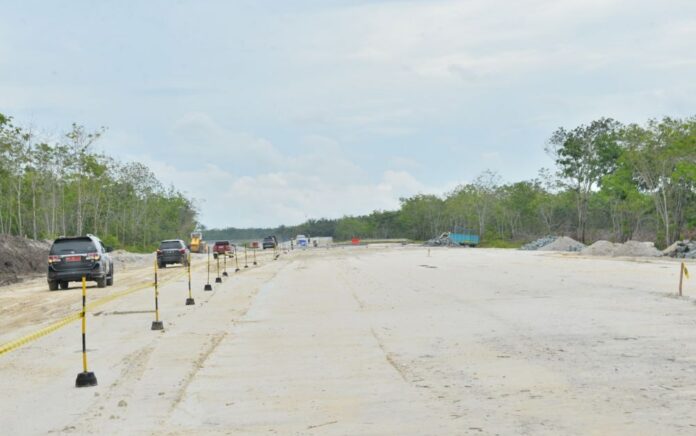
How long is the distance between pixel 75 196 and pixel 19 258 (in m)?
34.0

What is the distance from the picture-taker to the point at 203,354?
1294 centimetres

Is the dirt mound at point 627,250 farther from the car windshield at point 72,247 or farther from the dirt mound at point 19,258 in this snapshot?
the car windshield at point 72,247

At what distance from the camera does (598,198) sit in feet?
315

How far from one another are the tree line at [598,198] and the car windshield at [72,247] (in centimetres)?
4716

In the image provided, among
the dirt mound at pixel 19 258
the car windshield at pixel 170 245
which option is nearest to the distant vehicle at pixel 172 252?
the car windshield at pixel 170 245

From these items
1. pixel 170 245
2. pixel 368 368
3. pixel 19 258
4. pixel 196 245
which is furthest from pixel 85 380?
pixel 196 245

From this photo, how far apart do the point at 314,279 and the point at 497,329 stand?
20.8m

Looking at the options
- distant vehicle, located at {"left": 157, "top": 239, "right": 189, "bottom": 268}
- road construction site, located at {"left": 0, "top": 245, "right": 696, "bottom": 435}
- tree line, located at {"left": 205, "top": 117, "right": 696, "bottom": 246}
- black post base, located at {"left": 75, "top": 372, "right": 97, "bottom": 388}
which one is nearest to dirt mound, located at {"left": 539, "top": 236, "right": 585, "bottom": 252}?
tree line, located at {"left": 205, "top": 117, "right": 696, "bottom": 246}

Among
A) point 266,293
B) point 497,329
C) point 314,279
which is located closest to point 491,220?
point 314,279

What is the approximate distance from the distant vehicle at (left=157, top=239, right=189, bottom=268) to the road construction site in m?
29.5

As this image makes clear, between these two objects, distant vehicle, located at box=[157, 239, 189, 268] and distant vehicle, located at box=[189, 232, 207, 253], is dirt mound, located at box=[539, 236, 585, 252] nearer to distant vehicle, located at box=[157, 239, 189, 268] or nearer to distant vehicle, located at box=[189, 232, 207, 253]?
distant vehicle, located at box=[157, 239, 189, 268]

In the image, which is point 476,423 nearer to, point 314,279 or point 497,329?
point 497,329

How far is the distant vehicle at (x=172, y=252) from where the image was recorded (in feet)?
170

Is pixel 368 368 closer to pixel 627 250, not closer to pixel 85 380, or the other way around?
pixel 85 380
